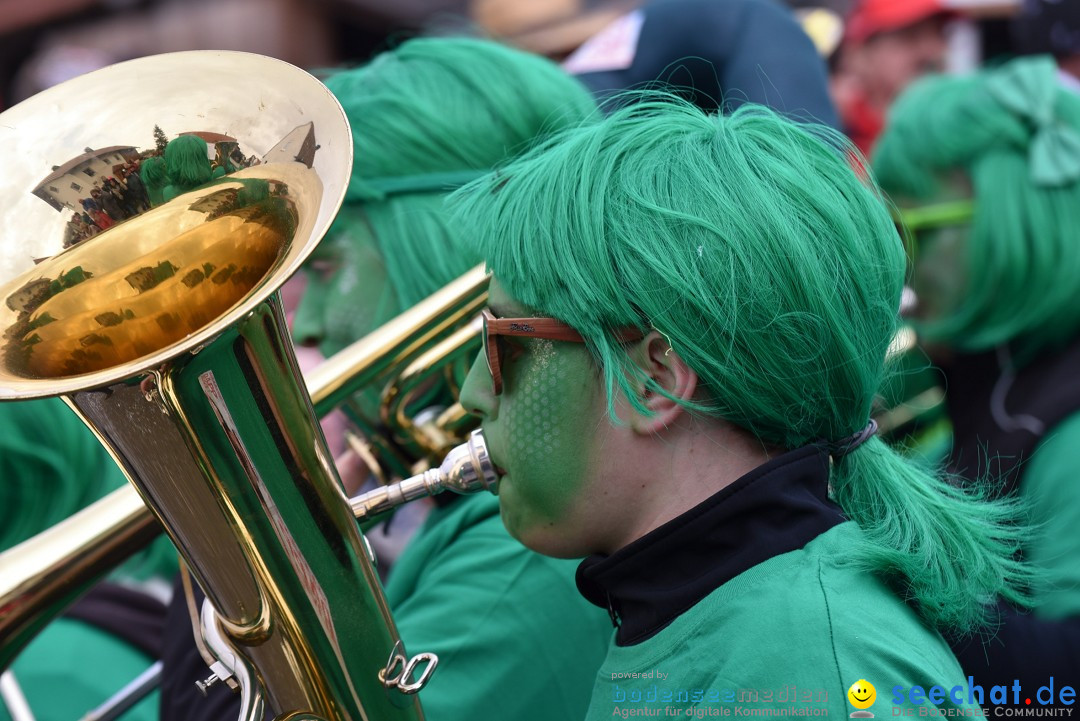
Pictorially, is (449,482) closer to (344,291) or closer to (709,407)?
(709,407)

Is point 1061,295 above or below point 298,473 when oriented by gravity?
below

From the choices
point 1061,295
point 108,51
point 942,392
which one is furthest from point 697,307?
point 108,51

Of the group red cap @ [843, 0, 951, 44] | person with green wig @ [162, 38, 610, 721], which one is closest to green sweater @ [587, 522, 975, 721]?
person with green wig @ [162, 38, 610, 721]

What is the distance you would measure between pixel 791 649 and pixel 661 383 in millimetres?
341

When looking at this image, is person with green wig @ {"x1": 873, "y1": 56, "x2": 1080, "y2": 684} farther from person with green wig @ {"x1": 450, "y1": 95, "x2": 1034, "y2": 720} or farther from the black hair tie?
person with green wig @ {"x1": 450, "y1": 95, "x2": 1034, "y2": 720}

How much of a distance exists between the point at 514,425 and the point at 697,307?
277mm

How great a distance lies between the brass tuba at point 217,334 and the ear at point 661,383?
424 mm

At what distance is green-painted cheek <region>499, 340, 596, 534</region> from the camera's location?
53.6 inches

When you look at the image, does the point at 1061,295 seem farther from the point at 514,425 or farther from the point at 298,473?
the point at 298,473

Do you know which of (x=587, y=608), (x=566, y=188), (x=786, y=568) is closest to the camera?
(x=786, y=568)

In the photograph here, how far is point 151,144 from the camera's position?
1.54 meters

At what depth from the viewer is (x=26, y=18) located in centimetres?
721

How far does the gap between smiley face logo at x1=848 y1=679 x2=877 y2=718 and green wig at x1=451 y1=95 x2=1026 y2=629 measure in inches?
6.7

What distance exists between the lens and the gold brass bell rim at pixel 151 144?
1.45m
